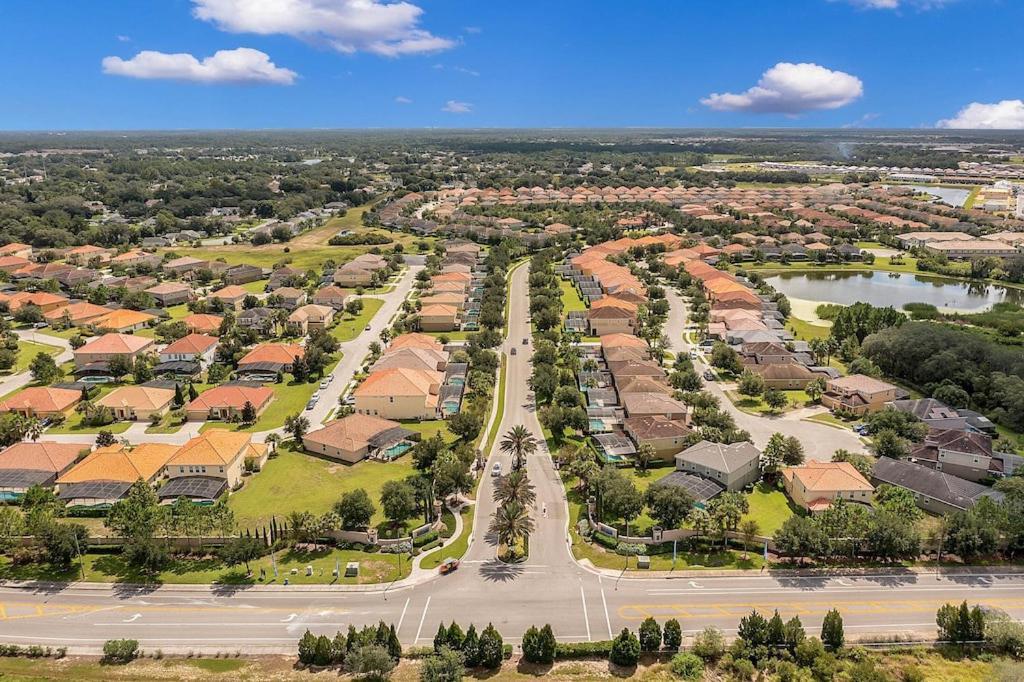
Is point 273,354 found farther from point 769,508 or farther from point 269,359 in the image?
point 769,508

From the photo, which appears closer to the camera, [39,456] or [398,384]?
[39,456]

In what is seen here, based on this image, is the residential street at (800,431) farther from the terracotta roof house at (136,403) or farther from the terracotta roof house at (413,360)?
the terracotta roof house at (136,403)

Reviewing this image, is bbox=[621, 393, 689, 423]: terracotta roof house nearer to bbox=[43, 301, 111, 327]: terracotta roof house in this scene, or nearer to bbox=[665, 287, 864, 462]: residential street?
bbox=[665, 287, 864, 462]: residential street

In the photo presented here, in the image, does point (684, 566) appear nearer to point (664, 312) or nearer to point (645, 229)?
point (664, 312)

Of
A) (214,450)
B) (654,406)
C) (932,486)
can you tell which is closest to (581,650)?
(654,406)

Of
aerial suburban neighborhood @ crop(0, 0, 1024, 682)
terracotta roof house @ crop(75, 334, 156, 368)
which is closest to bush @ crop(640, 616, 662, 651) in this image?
aerial suburban neighborhood @ crop(0, 0, 1024, 682)

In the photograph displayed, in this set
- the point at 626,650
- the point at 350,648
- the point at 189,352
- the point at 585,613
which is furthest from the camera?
the point at 189,352
